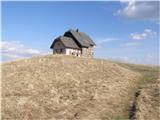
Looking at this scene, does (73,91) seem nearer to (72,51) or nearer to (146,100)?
(146,100)

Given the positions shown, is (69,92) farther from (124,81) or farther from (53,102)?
(124,81)

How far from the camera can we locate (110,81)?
47.8 m

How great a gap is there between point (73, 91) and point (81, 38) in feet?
119

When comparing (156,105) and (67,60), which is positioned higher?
(67,60)

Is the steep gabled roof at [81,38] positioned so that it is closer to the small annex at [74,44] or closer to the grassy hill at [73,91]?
the small annex at [74,44]

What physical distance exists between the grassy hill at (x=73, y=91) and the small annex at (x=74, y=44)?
12.8m

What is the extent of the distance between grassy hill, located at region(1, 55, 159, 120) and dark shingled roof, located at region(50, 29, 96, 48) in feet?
44.8

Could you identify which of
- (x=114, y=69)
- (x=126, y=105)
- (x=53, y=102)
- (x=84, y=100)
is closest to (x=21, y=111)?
(x=53, y=102)

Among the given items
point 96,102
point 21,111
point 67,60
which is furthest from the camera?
point 67,60

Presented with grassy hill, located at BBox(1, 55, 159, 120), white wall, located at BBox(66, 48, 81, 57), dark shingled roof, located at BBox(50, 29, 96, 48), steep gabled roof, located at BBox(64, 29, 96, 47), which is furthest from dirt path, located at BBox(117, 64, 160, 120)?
steep gabled roof, located at BBox(64, 29, 96, 47)

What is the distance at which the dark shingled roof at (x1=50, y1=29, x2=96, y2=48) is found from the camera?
7269 centimetres

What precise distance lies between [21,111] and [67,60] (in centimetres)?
2499

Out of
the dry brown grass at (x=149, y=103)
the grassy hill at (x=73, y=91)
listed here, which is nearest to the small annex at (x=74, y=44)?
the grassy hill at (x=73, y=91)

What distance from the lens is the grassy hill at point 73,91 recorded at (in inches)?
1411
